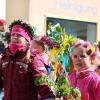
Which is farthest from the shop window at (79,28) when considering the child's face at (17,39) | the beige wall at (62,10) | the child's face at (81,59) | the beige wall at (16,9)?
the child's face at (17,39)

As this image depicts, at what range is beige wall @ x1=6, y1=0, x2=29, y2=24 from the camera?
9695mm

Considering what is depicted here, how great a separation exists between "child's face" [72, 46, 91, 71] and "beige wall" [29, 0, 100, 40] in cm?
684

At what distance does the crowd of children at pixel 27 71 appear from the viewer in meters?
3.11

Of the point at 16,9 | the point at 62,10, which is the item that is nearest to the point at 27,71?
the point at 16,9

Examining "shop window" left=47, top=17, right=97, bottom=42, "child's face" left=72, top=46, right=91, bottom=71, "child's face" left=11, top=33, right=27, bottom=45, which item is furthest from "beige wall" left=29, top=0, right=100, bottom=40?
"child's face" left=11, top=33, right=27, bottom=45

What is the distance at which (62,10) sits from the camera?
36.4 ft

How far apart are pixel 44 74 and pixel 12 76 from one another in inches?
11.1

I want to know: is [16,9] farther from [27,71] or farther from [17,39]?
[27,71]

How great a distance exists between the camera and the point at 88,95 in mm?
3295

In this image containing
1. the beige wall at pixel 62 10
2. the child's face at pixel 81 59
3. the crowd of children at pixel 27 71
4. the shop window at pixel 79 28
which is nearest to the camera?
the crowd of children at pixel 27 71

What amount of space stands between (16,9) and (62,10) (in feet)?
5.79

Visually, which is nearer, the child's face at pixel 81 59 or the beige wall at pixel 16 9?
the child's face at pixel 81 59

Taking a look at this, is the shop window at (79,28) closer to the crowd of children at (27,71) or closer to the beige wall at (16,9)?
the beige wall at (16,9)

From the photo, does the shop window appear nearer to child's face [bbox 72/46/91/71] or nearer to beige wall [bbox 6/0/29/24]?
beige wall [bbox 6/0/29/24]
